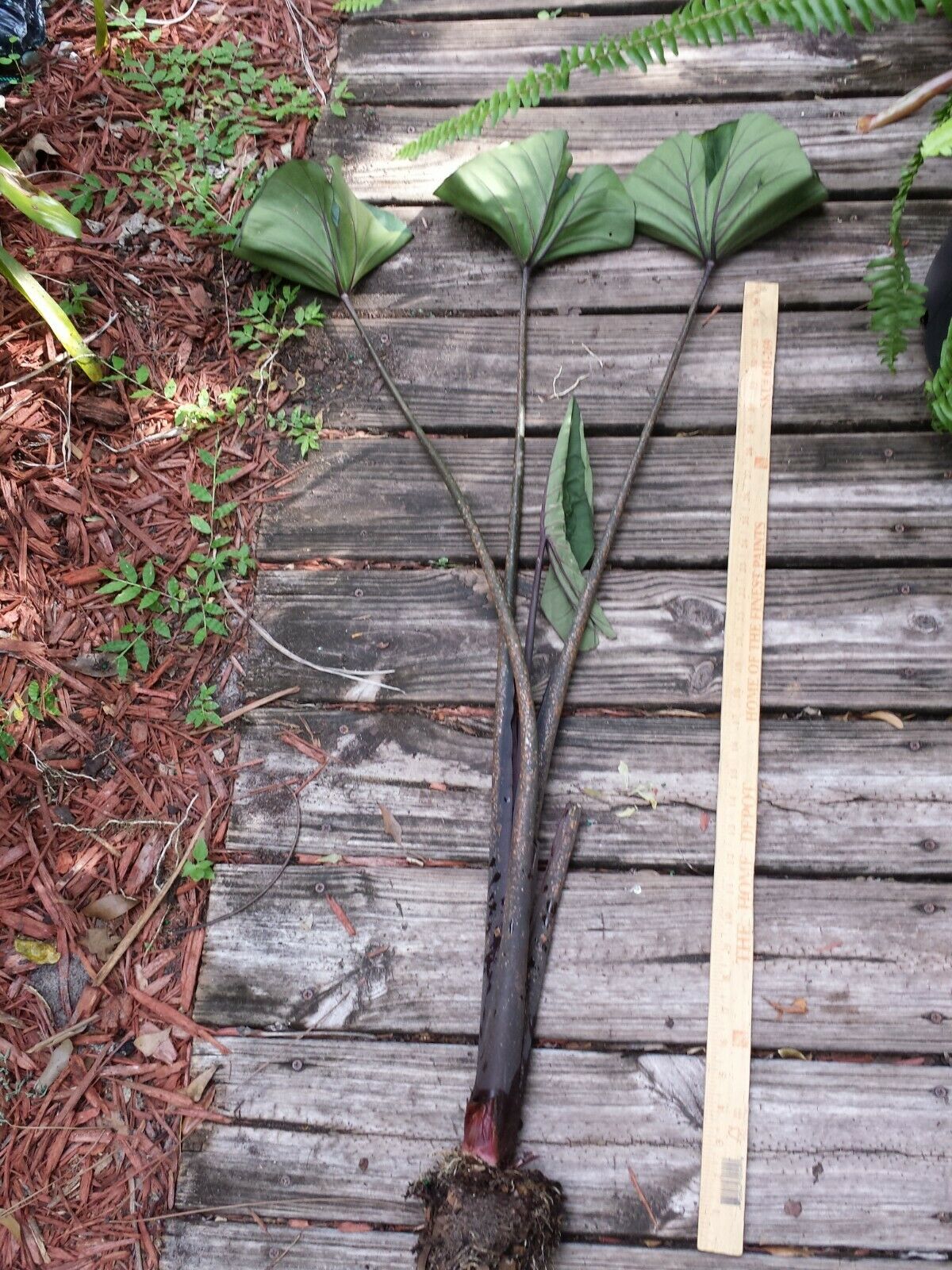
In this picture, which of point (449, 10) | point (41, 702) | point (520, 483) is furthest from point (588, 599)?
point (449, 10)

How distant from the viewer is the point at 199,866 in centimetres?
175

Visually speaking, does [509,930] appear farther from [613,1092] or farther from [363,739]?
[363,739]

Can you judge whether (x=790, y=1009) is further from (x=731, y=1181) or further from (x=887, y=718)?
(x=887, y=718)

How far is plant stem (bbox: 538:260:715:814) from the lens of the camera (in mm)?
1732

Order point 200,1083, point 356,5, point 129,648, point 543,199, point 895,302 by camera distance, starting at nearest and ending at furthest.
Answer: point 200,1083 → point 895,302 → point 129,648 → point 543,199 → point 356,5

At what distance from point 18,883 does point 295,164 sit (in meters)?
1.52

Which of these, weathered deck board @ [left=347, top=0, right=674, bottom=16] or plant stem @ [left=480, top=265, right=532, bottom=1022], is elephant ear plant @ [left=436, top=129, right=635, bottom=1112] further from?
weathered deck board @ [left=347, top=0, right=674, bottom=16]

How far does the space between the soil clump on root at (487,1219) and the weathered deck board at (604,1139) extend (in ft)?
0.23

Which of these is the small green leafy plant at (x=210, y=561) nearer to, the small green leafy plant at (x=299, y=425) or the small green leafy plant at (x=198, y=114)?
the small green leafy plant at (x=299, y=425)

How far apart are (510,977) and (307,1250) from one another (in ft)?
1.82

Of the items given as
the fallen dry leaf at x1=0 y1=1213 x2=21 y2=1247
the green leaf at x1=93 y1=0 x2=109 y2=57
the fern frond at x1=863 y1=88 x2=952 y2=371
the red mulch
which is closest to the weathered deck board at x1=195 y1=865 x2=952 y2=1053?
the red mulch

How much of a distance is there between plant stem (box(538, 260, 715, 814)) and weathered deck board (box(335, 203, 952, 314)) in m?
0.15

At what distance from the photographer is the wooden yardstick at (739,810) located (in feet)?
5.06

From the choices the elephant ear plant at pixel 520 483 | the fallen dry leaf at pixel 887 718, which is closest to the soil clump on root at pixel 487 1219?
the elephant ear plant at pixel 520 483
